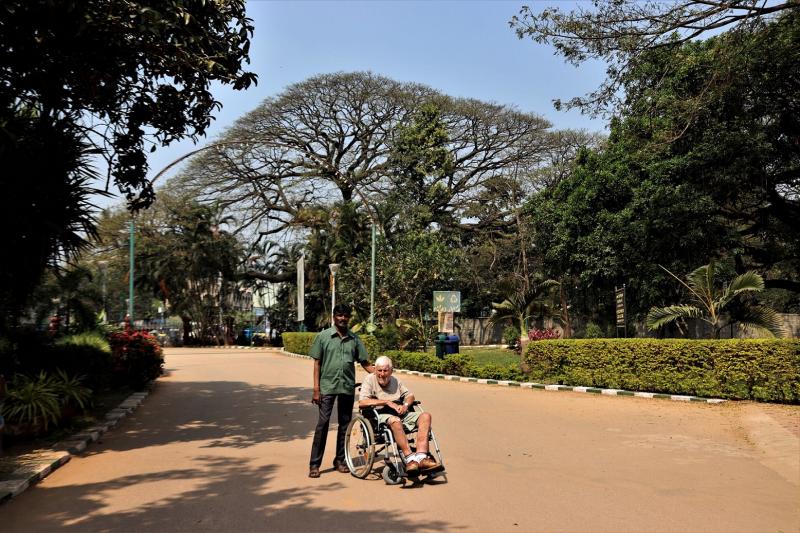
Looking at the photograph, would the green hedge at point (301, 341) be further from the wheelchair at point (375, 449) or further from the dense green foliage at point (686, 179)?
the wheelchair at point (375, 449)

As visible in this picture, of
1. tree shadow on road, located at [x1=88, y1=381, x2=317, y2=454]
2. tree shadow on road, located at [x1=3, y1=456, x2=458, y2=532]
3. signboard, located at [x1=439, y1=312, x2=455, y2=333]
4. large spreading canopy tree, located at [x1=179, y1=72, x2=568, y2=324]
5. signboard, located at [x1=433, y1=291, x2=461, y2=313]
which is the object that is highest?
large spreading canopy tree, located at [x1=179, y1=72, x2=568, y2=324]

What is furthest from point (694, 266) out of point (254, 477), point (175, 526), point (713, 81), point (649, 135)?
point (175, 526)

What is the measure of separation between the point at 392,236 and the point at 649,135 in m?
20.3

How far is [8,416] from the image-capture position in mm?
9188

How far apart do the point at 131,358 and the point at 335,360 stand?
11.1 meters

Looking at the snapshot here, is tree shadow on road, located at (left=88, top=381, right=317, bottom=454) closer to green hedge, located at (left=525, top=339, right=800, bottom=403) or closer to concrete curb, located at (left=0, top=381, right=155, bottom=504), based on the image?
concrete curb, located at (left=0, top=381, right=155, bottom=504)

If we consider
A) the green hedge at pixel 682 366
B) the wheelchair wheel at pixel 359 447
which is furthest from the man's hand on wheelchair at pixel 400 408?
the green hedge at pixel 682 366

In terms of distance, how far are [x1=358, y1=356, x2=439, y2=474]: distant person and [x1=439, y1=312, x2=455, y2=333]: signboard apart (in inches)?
697

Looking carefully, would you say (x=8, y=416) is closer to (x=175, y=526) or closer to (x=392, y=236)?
(x=175, y=526)

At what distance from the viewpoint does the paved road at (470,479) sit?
5.73 meters

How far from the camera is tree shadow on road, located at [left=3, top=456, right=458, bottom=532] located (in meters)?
5.53

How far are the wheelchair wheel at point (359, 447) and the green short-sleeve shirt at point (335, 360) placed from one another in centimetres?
38

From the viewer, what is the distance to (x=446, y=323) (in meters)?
25.6

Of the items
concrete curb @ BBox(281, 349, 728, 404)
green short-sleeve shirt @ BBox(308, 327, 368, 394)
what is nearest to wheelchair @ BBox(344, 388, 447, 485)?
green short-sleeve shirt @ BBox(308, 327, 368, 394)
